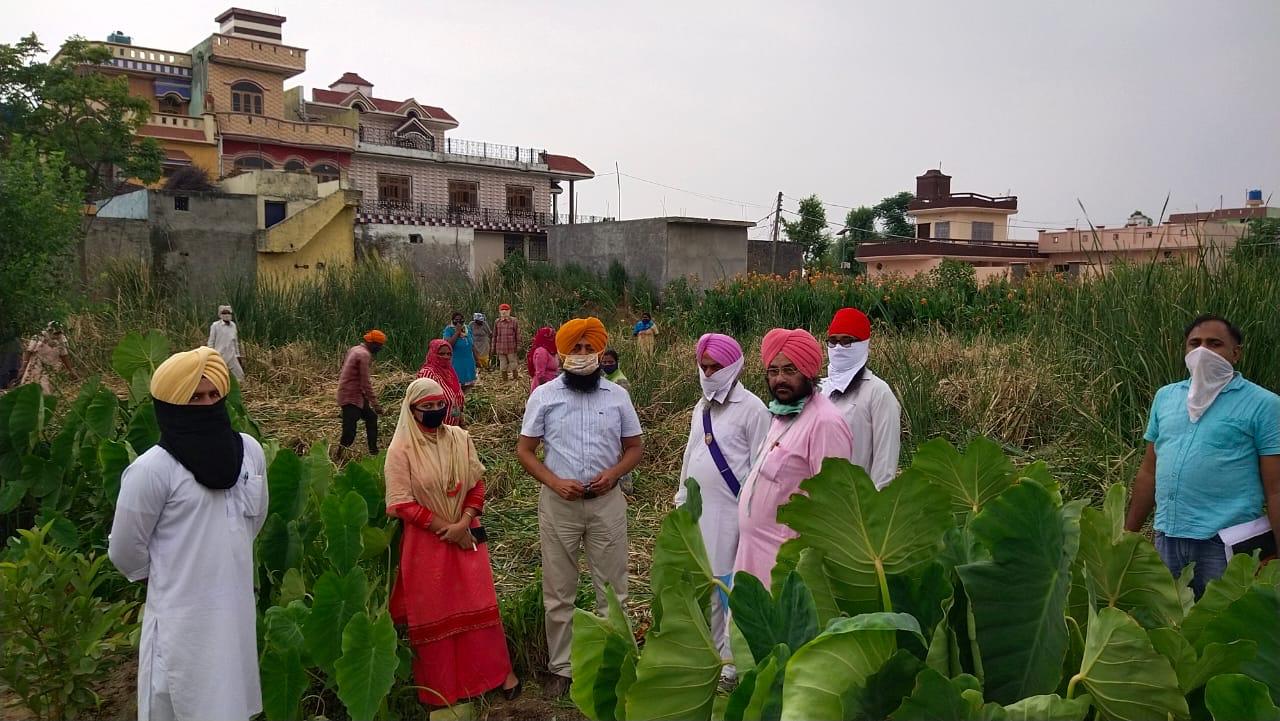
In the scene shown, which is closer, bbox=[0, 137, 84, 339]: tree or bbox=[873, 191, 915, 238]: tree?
bbox=[0, 137, 84, 339]: tree

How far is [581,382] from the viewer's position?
13.1ft

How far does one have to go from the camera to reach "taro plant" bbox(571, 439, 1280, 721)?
916 mm

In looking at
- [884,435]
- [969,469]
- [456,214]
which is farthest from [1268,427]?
[456,214]

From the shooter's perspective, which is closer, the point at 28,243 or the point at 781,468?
the point at 781,468

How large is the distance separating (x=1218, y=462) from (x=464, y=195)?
1412 inches

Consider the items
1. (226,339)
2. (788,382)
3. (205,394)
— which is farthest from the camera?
(226,339)

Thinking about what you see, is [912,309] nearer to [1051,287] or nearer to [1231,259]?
[1051,287]

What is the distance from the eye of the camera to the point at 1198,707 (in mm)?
1019

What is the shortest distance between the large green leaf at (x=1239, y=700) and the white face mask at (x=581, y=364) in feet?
10.5

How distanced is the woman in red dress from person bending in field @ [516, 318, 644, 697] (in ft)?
0.97

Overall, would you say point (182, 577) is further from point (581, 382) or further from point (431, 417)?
point (581, 382)

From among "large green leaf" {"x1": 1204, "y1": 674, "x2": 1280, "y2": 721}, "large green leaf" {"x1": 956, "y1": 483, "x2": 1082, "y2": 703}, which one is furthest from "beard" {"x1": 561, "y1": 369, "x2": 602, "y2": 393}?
"large green leaf" {"x1": 1204, "y1": 674, "x2": 1280, "y2": 721}

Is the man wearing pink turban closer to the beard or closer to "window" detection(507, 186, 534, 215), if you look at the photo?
the beard

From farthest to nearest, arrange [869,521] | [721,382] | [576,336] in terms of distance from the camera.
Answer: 1. [576,336]
2. [721,382]
3. [869,521]
